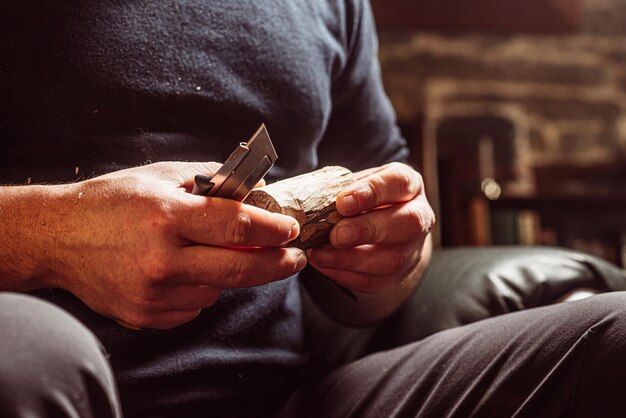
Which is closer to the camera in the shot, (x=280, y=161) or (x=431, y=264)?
(x=280, y=161)

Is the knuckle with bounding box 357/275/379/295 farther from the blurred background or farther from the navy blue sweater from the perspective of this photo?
the blurred background

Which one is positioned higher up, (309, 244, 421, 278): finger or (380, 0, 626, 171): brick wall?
(309, 244, 421, 278): finger

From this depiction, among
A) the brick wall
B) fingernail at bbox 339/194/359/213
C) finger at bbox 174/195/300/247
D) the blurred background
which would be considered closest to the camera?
finger at bbox 174/195/300/247

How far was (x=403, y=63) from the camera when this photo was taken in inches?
145

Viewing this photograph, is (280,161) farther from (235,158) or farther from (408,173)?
(235,158)

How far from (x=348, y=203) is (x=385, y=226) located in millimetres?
59

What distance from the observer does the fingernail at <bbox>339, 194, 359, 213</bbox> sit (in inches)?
24.5

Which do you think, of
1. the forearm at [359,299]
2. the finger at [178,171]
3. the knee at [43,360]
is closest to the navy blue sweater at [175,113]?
the forearm at [359,299]

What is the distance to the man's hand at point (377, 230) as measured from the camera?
0.63 m

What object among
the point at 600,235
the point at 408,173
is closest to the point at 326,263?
the point at 408,173

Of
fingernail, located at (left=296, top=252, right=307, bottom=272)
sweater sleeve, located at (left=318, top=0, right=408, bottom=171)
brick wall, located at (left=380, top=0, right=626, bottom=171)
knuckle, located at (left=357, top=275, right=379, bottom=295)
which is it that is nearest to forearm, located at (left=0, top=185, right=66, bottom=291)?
fingernail, located at (left=296, top=252, right=307, bottom=272)

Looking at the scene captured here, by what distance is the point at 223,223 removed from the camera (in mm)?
515

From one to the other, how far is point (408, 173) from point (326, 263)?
0.13 m

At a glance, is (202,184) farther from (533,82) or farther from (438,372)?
(533,82)
